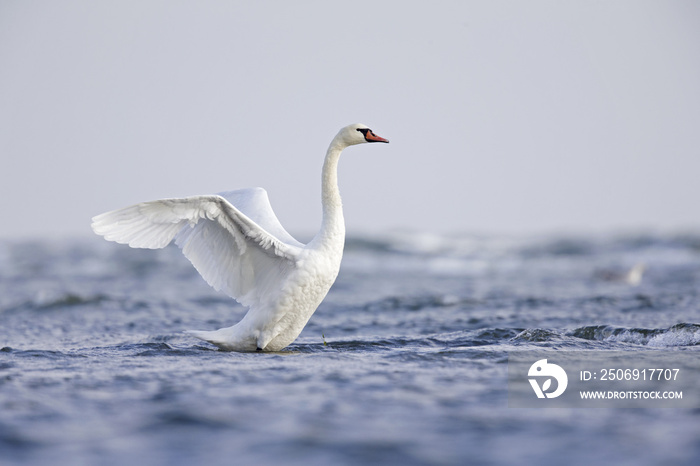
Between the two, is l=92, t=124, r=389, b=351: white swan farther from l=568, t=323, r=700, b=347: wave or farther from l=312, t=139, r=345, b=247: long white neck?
l=568, t=323, r=700, b=347: wave

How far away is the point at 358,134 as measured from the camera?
6.93 m

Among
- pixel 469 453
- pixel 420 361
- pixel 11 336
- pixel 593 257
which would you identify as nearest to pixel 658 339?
pixel 420 361

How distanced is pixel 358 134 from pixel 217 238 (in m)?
1.67

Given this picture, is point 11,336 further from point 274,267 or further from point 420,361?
point 420,361

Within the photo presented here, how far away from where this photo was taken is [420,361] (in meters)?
6.12

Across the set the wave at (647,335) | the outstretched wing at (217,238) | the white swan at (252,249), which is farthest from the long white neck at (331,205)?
the wave at (647,335)

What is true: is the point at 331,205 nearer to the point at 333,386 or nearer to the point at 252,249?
the point at 252,249

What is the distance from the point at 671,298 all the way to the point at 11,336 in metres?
9.72

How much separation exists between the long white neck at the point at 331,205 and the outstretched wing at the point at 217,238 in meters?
0.28

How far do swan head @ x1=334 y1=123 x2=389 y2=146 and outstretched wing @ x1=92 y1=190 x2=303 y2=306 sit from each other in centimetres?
114

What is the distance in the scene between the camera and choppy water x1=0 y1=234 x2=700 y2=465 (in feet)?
12.3

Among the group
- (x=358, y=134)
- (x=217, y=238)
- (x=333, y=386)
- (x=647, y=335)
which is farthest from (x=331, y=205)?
(x=647, y=335)

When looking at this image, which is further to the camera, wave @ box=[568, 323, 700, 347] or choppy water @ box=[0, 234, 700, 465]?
wave @ box=[568, 323, 700, 347]

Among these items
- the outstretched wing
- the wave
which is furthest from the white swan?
the wave
